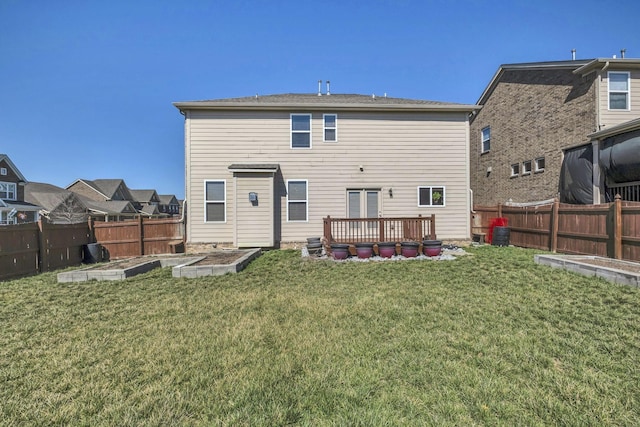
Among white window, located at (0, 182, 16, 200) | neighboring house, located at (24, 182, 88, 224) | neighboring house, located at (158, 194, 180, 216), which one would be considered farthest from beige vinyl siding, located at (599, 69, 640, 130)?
neighboring house, located at (158, 194, 180, 216)

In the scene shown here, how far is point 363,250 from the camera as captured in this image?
26.6ft

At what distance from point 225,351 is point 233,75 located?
1451 centimetres

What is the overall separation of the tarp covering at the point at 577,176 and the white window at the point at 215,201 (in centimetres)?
1257

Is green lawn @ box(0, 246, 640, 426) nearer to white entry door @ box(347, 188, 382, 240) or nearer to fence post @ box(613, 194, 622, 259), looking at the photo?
fence post @ box(613, 194, 622, 259)

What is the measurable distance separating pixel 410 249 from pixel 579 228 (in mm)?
4758

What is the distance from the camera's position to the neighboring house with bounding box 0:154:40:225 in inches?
879

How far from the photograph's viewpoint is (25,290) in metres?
5.69

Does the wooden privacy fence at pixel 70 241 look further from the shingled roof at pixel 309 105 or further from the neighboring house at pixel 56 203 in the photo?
the neighboring house at pixel 56 203

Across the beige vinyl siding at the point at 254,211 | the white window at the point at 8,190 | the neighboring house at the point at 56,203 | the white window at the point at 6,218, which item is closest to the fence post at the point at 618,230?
the beige vinyl siding at the point at 254,211

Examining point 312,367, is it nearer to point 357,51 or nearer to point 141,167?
point 357,51

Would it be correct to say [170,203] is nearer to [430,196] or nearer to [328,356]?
[430,196]

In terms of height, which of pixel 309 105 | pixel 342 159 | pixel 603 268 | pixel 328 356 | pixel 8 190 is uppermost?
pixel 309 105

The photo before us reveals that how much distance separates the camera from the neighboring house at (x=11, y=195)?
22328 millimetres

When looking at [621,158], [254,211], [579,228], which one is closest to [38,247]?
[254,211]
